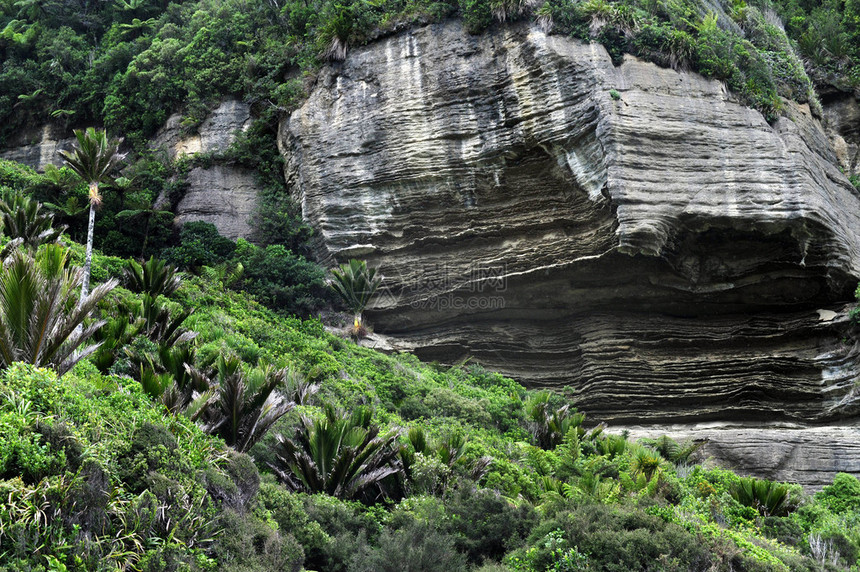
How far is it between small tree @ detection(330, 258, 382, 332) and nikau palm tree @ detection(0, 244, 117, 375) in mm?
12574

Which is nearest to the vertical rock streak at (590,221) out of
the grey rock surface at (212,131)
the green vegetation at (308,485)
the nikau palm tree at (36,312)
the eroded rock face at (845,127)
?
the grey rock surface at (212,131)

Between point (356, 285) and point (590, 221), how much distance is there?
21.8 ft

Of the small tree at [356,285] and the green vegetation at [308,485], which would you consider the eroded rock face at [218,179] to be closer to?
the small tree at [356,285]

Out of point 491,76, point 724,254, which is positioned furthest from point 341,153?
point 724,254

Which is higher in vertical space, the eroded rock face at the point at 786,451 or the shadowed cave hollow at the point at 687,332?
the shadowed cave hollow at the point at 687,332

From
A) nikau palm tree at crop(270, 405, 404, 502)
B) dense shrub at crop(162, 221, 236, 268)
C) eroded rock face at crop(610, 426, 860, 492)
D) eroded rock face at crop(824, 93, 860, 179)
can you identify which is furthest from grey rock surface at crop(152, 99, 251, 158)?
eroded rock face at crop(824, 93, 860, 179)

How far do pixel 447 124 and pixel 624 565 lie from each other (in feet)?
49.4

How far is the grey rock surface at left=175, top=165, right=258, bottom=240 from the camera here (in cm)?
2283

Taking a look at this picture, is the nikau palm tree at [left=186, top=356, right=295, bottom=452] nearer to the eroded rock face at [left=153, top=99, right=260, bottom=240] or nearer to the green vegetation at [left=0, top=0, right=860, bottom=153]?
the eroded rock face at [left=153, top=99, right=260, bottom=240]

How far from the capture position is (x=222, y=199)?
76.6 ft

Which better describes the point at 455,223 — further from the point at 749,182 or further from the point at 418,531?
the point at 418,531

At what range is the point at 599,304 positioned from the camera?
20.4 metres

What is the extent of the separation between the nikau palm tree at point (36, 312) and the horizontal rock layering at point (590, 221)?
13481 millimetres

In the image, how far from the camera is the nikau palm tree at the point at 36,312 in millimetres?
7090
